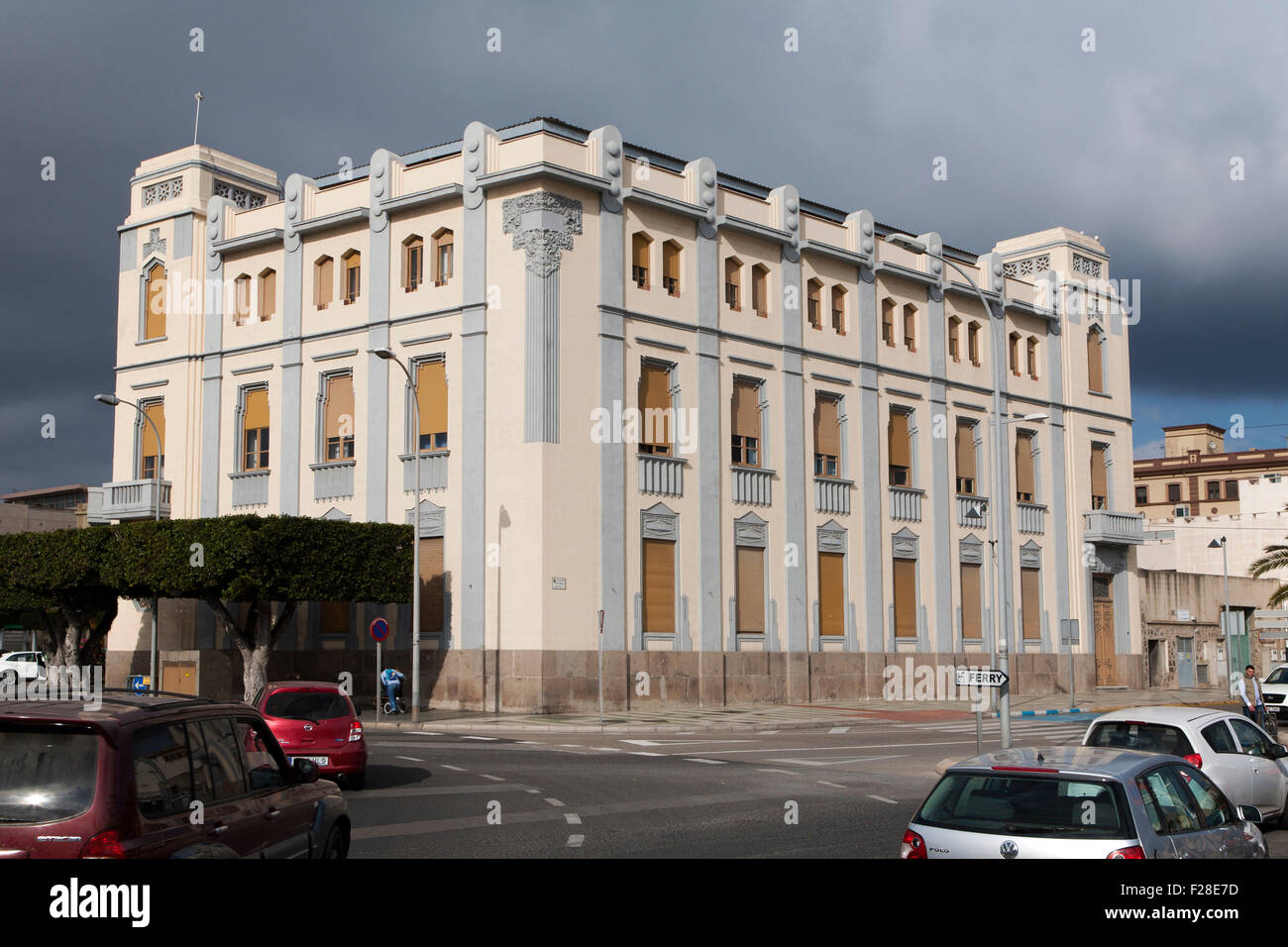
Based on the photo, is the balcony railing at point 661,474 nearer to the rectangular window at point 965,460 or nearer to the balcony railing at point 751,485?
the balcony railing at point 751,485

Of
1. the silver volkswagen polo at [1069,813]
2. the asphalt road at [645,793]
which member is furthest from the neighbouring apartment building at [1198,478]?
the silver volkswagen polo at [1069,813]

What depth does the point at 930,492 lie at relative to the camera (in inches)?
1801

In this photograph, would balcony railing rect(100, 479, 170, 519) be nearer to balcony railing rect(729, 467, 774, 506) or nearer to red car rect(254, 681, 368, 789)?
balcony railing rect(729, 467, 774, 506)

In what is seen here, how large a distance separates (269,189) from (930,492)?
26.6m

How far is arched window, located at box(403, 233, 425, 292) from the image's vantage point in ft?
125

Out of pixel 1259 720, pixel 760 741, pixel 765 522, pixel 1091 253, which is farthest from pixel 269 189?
pixel 1259 720

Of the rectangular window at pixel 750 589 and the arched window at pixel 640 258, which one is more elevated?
the arched window at pixel 640 258

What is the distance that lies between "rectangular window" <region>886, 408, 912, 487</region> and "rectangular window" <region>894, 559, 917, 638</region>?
9.58 feet

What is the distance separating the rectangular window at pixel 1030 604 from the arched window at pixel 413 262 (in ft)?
85.0

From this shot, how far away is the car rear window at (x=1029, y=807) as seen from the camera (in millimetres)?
7578

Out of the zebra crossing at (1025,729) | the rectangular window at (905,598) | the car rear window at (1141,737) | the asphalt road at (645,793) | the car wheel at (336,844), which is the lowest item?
the zebra crossing at (1025,729)

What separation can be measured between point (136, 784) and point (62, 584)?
32.6 metres

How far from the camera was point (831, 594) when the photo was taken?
137ft

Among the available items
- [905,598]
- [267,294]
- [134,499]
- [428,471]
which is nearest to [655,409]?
[428,471]
